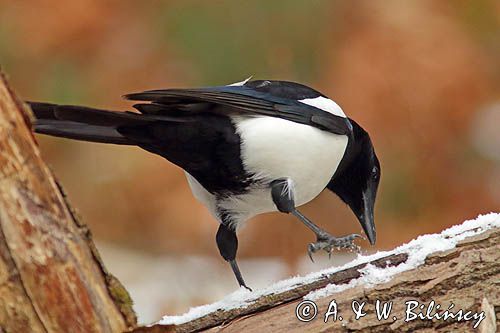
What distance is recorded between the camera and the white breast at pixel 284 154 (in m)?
2.19

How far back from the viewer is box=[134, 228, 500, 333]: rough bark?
1.66 meters

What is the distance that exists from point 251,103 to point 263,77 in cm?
140

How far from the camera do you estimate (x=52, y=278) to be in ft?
4.51

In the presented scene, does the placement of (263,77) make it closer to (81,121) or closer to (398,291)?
(81,121)

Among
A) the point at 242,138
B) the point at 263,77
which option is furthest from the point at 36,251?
the point at 263,77

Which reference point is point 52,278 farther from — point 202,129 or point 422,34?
point 422,34

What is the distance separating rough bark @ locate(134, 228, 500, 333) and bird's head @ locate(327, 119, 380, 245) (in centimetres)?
81

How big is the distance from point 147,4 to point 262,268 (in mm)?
1267

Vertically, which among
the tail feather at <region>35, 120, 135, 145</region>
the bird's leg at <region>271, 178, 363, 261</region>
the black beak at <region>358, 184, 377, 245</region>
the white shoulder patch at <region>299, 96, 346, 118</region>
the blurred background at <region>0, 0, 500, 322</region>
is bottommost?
the bird's leg at <region>271, 178, 363, 261</region>

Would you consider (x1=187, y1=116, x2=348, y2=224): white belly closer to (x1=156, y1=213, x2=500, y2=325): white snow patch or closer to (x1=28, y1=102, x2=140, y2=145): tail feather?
(x1=28, y1=102, x2=140, y2=145): tail feather

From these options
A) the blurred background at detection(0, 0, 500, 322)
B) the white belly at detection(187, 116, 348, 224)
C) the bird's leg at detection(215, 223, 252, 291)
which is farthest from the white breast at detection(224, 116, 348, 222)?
the blurred background at detection(0, 0, 500, 322)

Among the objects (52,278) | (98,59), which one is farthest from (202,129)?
(98,59)

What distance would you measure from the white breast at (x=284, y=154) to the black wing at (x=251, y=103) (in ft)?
0.07

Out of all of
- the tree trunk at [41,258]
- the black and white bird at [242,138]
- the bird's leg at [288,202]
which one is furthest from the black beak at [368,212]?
the tree trunk at [41,258]
